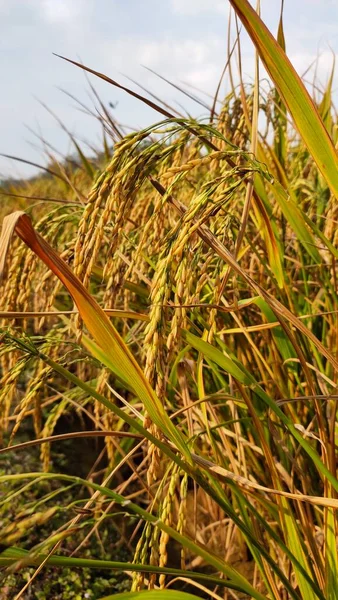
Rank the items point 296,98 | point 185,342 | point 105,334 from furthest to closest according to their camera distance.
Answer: point 185,342
point 296,98
point 105,334

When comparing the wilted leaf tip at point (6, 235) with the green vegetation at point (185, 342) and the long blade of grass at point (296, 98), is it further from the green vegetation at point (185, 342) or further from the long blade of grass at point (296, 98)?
the long blade of grass at point (296, 98)

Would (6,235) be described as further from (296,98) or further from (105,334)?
(296,98)

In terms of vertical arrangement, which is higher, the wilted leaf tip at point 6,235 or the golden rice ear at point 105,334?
the wilted leaf tip at point 6,235

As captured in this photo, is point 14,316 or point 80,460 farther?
point 80,460

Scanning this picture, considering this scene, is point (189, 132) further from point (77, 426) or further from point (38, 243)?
point (77, 426)

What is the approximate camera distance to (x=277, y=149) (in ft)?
7.08

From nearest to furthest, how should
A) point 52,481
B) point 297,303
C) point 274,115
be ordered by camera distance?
point 297,303 < point 274,115 < point 52,481

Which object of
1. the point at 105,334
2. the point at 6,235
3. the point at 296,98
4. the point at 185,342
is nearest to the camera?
the point at 6,235

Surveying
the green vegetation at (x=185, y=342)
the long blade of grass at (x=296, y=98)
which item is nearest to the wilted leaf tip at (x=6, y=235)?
the green vegetation at (x=185, y=342)

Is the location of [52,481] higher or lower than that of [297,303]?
lower

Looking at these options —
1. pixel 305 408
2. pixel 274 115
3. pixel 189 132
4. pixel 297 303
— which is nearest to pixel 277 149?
pixel 274 115

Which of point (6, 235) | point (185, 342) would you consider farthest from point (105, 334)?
point (185, 342)

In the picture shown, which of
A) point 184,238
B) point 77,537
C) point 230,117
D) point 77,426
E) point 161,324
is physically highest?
point 230,117

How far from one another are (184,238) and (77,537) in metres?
1.72
